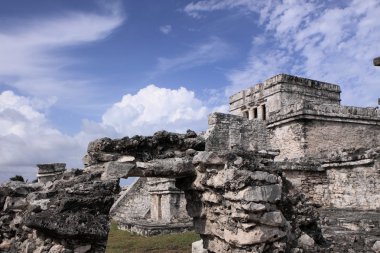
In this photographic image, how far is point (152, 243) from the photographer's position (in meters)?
11.4

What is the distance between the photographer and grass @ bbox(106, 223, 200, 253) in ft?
34.4

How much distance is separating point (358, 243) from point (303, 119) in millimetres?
9982

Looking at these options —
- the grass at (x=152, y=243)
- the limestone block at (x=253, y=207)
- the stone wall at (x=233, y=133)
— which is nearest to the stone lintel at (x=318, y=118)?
the stone wall at (x=233, y=133)

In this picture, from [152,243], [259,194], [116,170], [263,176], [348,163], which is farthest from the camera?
[348,163]

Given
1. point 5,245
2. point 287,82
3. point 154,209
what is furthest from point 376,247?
point 287,82

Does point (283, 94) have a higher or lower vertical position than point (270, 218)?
higher

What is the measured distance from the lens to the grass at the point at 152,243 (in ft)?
34.4

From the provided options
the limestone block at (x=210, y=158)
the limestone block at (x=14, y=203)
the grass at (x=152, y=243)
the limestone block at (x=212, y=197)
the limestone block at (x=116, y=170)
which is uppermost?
the limestone block at (x=210, y=158)

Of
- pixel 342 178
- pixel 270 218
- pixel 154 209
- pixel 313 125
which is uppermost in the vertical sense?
pixel 313 125

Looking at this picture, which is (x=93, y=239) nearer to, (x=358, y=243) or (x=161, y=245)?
(x=358, y=243)

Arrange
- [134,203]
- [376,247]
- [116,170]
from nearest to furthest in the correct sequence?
[116,170] < [376,247] < [134,203]

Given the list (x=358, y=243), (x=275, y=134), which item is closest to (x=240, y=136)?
(x=275, y=134)

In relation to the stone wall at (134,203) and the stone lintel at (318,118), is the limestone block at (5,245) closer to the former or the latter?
the stone wall at (134,203)

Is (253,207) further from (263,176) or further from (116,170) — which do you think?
(116,170)
